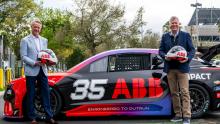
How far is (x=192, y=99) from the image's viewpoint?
918 centimetres

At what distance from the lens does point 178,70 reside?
8.30m

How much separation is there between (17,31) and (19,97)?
3596 cm

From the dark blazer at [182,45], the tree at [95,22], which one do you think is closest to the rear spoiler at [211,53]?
the dark blazer at [182,45]

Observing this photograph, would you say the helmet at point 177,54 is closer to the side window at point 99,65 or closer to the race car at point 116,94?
Result: the race car at point 116,94

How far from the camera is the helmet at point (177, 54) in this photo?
8.12 m

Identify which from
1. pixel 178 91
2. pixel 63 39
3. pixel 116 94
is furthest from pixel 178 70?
pixel 63 39

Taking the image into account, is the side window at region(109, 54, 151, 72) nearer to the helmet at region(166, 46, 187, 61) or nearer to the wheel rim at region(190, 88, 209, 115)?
the wheel rim at region(190, 88, 209, 115)

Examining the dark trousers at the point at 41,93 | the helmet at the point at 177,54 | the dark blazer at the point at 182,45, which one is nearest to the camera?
the helmet at the point at 177,54

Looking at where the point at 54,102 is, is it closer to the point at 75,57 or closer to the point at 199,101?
the point at 199,101

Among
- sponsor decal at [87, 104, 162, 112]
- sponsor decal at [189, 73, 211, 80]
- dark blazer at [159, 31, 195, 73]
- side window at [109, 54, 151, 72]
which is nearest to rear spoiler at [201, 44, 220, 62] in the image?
sponsor decal at [189, 73, 211, 80]

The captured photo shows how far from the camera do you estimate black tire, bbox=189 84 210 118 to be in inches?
359

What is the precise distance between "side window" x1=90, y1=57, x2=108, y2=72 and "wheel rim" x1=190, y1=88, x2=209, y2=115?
1695 millimetres

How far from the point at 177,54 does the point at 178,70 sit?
0.32m

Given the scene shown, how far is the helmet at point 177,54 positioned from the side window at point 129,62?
4.07ft
